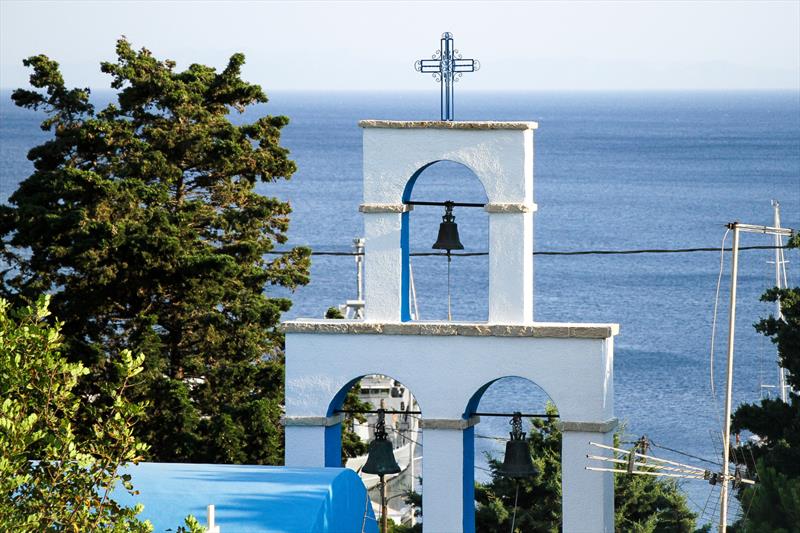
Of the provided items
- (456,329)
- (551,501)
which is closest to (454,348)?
(456,329)

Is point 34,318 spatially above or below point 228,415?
above

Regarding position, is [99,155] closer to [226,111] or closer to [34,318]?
[226,111]

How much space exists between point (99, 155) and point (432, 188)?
80.7m

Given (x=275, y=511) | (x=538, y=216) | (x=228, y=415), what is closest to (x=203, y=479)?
(x=275, y=511)

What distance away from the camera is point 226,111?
25.0m

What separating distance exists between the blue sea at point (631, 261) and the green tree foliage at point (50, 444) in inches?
270

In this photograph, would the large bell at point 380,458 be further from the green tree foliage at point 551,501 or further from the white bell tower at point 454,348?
the green tree foliage at point 551,501

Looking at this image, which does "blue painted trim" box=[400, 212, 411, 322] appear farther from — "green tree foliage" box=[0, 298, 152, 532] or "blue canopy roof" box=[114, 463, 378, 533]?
"green tree foliage" box=[0, 298, 152, 532]

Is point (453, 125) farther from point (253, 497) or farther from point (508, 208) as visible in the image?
point (253, 497)

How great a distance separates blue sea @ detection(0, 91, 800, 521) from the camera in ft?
156

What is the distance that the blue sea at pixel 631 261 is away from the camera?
156 feet

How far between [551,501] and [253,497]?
9075 mm

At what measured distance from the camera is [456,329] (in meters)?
13.8

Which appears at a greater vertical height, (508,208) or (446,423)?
(508,208)
